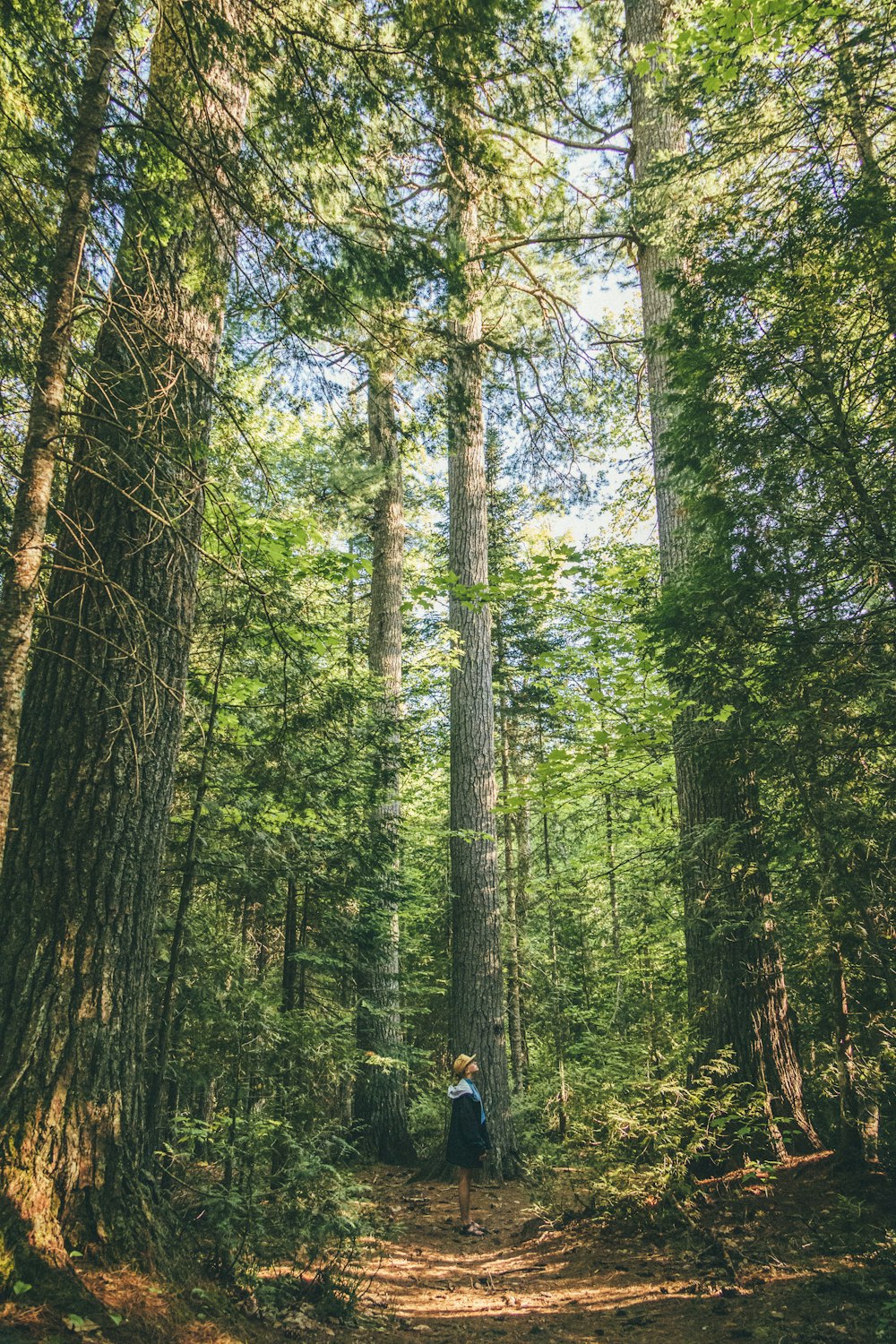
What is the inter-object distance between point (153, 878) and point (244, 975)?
1.61m

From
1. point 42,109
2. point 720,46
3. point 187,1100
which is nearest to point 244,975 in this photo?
point 187,1100

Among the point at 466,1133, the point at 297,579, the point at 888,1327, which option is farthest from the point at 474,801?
the point at 888,1327

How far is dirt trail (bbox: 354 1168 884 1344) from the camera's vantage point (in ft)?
11.4

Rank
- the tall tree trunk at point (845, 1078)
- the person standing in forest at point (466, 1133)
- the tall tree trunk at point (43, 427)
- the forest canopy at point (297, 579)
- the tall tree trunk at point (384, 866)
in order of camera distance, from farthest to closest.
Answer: the tall tree trunk at point (384, 866)
the person standing in forest at point (466, 1133)
the tall tree trunk at point (845, 1078)
the forest canopy at point (297, 579)
the tall tree trunk at point (43, 427)

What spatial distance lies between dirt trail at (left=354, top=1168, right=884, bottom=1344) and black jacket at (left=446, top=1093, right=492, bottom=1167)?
690 mm

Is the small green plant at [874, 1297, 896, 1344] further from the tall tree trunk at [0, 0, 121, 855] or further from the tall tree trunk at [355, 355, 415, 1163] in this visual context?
the tall tree trunk at [355, 355, 415, 1163]

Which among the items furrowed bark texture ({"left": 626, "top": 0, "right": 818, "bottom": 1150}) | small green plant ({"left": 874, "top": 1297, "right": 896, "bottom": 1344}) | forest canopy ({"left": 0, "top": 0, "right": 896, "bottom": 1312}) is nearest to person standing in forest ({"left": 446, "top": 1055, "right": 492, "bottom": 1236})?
forest canopy ({"left": 0, "top": 0, "right": 896, "bottom": 1312})

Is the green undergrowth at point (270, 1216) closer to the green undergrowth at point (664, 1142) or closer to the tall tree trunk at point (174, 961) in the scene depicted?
the tall tree trunk at point (174, 961)

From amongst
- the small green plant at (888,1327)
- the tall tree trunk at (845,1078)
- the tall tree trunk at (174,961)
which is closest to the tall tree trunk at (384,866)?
the tall tree trunk at (174,961)

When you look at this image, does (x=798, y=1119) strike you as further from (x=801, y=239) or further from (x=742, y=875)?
(x=801, y=239)

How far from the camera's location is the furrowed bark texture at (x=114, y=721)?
304cm

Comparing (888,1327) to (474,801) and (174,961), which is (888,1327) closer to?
(174,961)

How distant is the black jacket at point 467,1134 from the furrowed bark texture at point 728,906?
2444mm

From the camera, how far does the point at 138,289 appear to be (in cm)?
415
